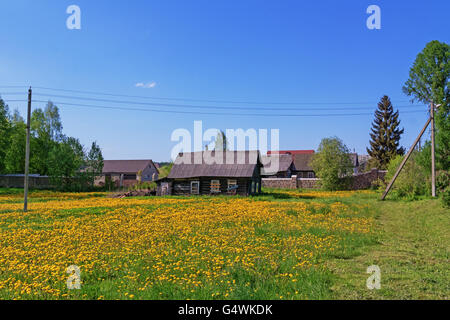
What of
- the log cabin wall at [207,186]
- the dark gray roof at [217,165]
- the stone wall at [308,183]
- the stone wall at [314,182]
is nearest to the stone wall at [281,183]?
the stone wall at [314,182]

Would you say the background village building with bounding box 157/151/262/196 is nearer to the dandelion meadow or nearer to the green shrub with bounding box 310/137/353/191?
the green shrub with bounding box 310/137/353/191

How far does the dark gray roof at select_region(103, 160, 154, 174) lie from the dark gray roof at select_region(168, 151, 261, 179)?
46.3 meters

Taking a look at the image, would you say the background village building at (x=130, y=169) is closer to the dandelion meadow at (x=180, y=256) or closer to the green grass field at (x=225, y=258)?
the dandelion meadow at (x=180, y=256)

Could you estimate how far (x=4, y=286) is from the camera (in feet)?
24.5

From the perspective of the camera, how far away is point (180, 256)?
941 cm

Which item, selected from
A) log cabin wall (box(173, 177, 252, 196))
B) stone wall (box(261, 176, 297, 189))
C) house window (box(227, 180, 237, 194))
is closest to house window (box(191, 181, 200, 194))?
log cabin wall (box(173, 177, 252, 196))

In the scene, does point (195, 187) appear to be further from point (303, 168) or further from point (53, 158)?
point (303, 168)

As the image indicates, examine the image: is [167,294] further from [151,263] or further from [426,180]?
[426,180]

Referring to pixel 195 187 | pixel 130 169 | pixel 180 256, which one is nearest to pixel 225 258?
pixel 180 256

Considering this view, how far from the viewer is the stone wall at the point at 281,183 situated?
5181cm

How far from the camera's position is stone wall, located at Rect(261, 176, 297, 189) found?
170 feet

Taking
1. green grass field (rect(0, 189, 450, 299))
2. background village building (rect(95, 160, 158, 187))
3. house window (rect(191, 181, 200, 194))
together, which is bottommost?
green grass field (rect(0, 189, 450, 299))
